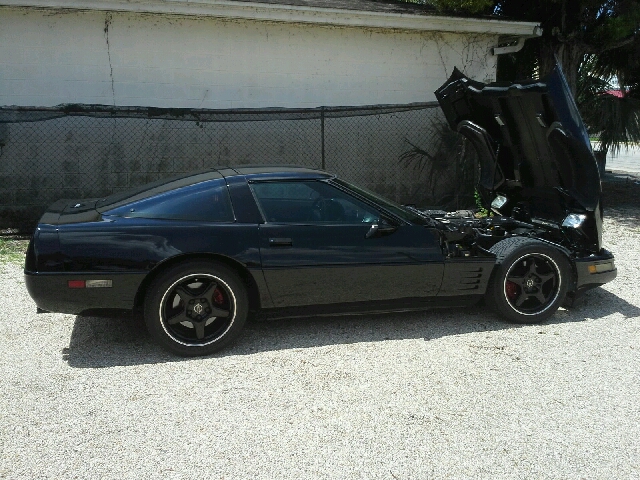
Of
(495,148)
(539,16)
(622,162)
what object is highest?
(539,16)

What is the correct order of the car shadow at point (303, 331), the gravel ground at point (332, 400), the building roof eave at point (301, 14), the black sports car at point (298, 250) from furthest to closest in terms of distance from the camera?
the building roof eave at point (301, 14) → the car shadow at point (303, 331) → the black sports car at point (298, 250) → the gravel ground at point (332, 400)

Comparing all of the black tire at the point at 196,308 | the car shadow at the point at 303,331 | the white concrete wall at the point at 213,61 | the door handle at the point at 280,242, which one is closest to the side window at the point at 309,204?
the door handle at the point at 280,242

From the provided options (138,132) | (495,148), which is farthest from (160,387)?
(138,132)

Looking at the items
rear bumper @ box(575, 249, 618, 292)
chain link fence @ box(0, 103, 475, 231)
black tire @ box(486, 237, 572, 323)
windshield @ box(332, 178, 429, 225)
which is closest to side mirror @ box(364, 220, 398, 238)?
windshield @ box(332, 178, 429, 225)

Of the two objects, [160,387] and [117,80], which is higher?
[117,80]

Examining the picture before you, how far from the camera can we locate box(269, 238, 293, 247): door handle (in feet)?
14.9

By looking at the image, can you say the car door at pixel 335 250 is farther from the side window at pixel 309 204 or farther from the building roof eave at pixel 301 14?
the building roof eave at pixel 301 14

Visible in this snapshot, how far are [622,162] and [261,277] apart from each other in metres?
22.6

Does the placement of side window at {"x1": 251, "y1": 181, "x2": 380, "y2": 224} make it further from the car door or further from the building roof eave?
the building roof eave

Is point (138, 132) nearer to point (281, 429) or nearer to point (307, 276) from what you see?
point (307, 276)

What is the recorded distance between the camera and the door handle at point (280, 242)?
4539 millimetres

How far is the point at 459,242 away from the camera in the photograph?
5.29 metres

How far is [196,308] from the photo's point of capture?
443 centimetres

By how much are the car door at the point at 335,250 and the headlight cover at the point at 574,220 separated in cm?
135
